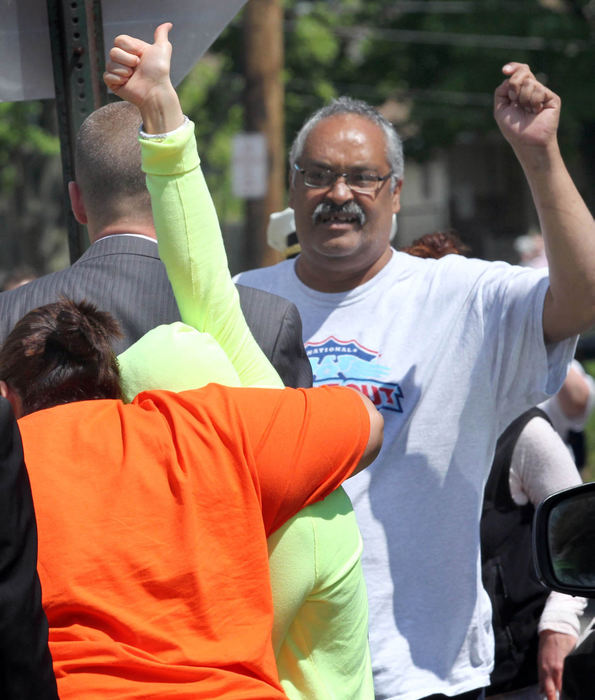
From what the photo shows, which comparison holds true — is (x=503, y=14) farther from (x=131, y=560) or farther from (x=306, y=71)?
(x=131, y=560)

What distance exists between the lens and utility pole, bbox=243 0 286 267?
11812 mm

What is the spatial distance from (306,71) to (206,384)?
26381 mm

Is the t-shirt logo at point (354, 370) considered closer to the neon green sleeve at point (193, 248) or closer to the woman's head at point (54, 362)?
the neon green sleeve at point (193, 248)

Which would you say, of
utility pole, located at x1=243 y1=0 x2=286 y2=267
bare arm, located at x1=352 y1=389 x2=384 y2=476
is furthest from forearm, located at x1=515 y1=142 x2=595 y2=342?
A: utility pole, located at x1=243 y1=0 x2=286 y2=267

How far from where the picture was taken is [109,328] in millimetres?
1995

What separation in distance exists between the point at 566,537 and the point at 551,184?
84cm

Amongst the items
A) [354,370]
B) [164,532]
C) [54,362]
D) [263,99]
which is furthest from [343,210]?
[263,99]

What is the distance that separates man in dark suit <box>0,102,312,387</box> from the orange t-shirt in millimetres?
589

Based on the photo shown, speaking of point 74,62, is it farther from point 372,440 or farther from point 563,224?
point 372,440

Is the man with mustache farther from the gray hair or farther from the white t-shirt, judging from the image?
the gray hair

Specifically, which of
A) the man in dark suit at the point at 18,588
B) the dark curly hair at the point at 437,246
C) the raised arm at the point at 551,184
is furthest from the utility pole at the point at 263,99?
the man in dark suit at the point at 18,588

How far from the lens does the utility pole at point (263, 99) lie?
1181 cm

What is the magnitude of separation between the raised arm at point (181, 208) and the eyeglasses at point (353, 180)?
3.89 ft

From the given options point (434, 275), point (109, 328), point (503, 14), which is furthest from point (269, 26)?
point (503, 14)
